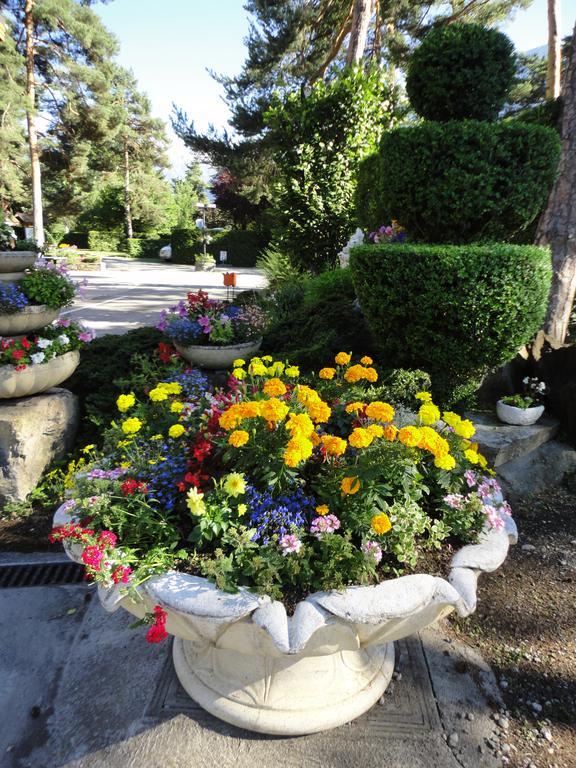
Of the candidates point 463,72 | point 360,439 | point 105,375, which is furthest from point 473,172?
point 105,375

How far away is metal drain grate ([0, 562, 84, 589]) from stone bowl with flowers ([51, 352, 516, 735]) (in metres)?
1.01

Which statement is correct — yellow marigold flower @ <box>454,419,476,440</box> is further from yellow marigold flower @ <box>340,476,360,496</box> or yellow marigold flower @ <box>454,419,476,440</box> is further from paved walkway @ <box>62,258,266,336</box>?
paved walkway @ <box>62,258,266,336</box>

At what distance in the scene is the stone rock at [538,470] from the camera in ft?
12.2

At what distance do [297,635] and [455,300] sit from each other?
8.93ft

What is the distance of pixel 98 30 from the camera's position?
17.7 m

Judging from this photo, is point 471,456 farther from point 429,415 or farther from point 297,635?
point 297,635

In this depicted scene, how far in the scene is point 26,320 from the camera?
11.3 feet

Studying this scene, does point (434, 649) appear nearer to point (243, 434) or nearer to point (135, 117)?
point (243, 434)

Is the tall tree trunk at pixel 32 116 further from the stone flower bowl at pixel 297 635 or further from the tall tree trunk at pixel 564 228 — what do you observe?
the stone flower bowl at pixel 297 635

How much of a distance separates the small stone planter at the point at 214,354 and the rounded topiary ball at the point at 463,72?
8.87 ft

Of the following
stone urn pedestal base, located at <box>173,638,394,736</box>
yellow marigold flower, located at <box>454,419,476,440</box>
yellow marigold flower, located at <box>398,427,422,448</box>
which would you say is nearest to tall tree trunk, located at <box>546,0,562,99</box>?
yellow marigold flower, located at <box>454,419,476,440</box>

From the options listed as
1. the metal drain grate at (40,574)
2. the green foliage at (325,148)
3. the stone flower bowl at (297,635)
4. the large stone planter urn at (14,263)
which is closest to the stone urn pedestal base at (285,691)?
the stone flower bowl at (297,635)

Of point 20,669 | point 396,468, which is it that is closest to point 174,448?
point 396,468

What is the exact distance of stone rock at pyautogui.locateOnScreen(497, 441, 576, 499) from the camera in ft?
12.2
